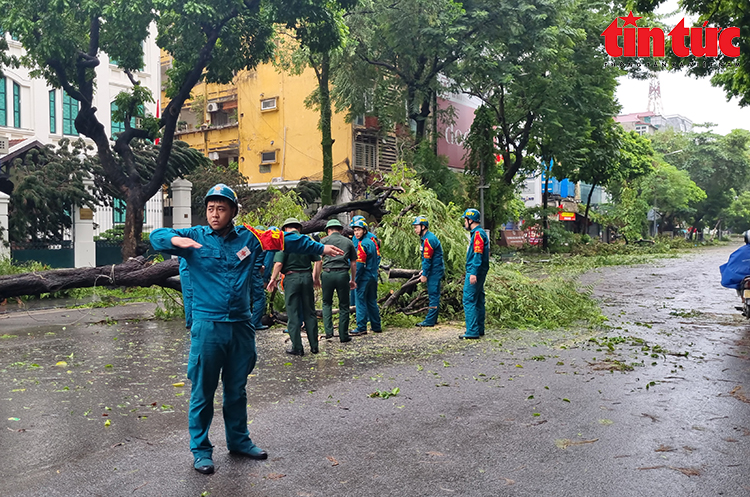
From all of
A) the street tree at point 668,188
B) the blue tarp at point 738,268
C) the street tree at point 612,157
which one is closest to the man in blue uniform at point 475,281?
the blue tarp at point 738,268

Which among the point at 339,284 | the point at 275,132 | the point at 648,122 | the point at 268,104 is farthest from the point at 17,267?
the point at 648,122

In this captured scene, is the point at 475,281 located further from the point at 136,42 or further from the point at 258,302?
the point at 136,42

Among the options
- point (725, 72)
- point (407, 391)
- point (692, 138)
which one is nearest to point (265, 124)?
point (725, 72)

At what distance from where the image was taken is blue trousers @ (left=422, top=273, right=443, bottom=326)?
11.6 m

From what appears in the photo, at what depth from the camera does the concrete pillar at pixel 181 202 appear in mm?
22203

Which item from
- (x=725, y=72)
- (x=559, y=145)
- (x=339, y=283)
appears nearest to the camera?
(x=339, y=283)

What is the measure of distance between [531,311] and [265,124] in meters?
28.0

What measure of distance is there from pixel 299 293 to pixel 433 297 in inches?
125

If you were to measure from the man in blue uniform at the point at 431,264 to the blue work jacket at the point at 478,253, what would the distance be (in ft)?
2.95

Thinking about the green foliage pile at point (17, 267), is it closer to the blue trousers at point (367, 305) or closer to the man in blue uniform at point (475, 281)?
the blue trousers at point (367, 305)

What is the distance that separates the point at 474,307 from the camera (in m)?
10.5

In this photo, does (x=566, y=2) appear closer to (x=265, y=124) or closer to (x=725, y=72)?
(x=725, y=72)

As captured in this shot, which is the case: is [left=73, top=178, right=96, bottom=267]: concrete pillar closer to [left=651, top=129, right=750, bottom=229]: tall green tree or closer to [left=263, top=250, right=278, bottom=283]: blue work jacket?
[left=263, top=250, right=278, bottom=283]: blue work jacket

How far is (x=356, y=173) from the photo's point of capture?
35.0m
